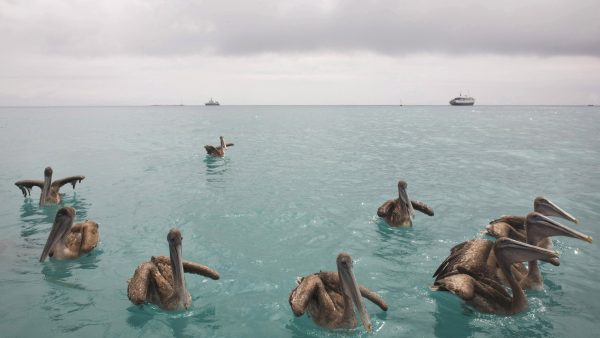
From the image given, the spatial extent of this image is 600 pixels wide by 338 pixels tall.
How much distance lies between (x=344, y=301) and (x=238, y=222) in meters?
7.43

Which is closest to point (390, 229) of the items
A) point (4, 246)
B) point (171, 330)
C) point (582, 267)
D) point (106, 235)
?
point (582, 267)

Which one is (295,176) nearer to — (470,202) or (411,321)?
(470,202)

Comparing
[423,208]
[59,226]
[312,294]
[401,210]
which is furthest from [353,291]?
[59,226]

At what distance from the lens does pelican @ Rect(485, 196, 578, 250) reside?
33.2 ft

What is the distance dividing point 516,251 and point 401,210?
17.9 ft

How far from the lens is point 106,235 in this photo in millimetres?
12578

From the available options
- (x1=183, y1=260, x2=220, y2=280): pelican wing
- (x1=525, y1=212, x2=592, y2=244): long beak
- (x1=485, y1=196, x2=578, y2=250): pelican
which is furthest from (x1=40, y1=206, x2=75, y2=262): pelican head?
(x1=485, y1=196, x2=578, y2=250): pelican

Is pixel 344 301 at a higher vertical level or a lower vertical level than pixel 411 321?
higher

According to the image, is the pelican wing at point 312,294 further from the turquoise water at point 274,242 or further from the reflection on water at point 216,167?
the reflection on water at point 216,167

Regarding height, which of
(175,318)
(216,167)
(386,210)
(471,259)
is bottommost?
(175,318)

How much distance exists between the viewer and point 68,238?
10.8 meters

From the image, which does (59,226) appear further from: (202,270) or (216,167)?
(216,167)

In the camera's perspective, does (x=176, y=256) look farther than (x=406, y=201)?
No

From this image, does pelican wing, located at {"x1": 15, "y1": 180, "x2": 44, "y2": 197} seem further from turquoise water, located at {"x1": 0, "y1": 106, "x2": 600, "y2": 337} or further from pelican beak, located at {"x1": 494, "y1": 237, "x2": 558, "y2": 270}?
pelican beak, located at {"x1": 494, "y1": 237, "x2": 558, "y2": 270}
